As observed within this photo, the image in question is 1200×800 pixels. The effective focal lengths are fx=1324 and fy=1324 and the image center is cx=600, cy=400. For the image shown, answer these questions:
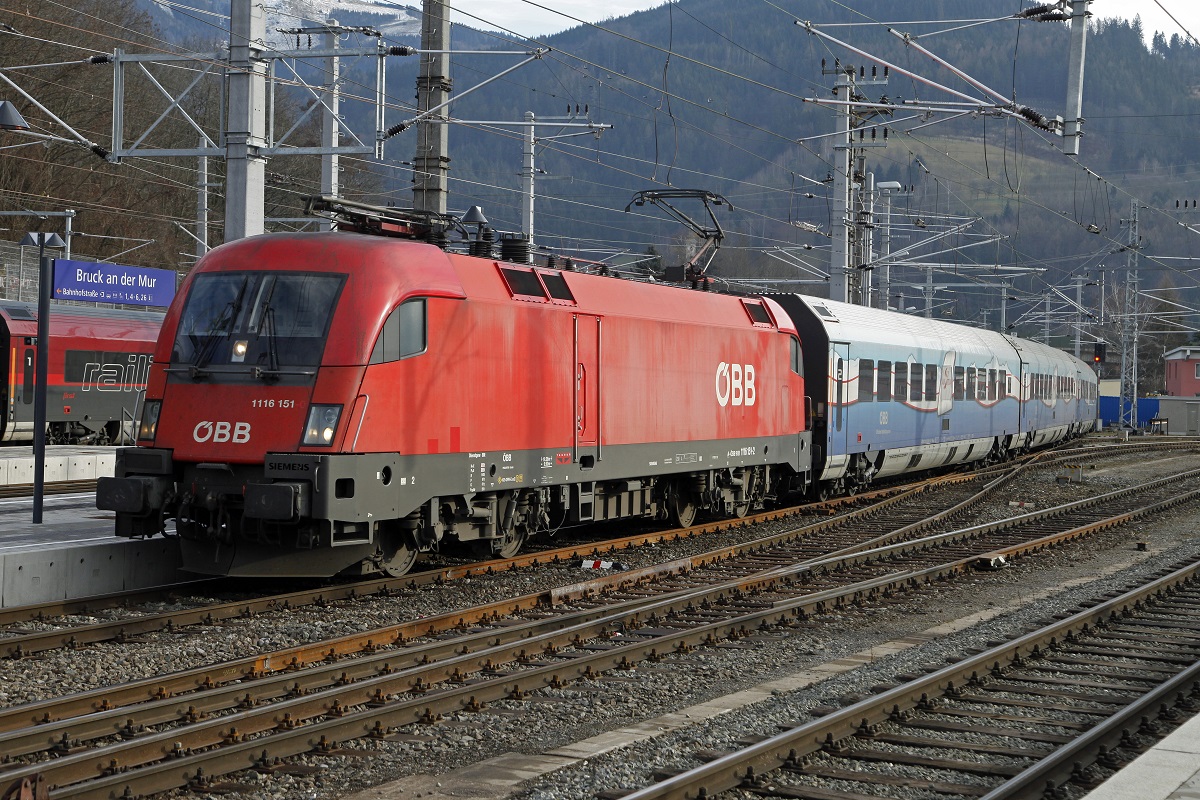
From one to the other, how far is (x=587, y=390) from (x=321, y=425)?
453 centimetres

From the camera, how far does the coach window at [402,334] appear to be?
486 inches

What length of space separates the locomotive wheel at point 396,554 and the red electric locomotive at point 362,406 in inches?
0.8

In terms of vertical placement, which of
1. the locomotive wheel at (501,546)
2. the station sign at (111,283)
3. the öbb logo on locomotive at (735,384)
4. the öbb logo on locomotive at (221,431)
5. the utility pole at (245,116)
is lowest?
the locomotive wheel at (501,546)

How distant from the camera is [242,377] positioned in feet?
40.3

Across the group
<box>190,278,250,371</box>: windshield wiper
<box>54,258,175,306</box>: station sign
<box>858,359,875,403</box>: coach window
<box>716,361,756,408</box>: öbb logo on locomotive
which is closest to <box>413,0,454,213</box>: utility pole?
<box>716,361,756,408</box>: öbb logo on locomotive

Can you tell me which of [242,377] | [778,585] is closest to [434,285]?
[242,377]

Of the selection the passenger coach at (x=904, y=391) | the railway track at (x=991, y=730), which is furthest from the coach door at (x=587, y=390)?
the passenger coach at (x=904, y=391)

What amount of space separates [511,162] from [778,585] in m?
150

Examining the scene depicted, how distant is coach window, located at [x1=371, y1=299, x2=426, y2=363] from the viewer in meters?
12.3

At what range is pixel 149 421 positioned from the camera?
12703 mm

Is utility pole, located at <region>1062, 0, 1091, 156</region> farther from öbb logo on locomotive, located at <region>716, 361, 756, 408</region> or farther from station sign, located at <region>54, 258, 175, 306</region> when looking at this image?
station sign, located at <region>54, 258, 175, 306</region>

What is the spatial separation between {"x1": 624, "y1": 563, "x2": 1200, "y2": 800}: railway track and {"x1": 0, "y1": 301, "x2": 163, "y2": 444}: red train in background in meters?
27.2

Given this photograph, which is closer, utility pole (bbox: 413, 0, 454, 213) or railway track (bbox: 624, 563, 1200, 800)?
railway track (bbox: 624, 563, 1200, 800)

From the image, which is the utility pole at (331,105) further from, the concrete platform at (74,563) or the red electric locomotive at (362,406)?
the concrete platform at (74,563)
